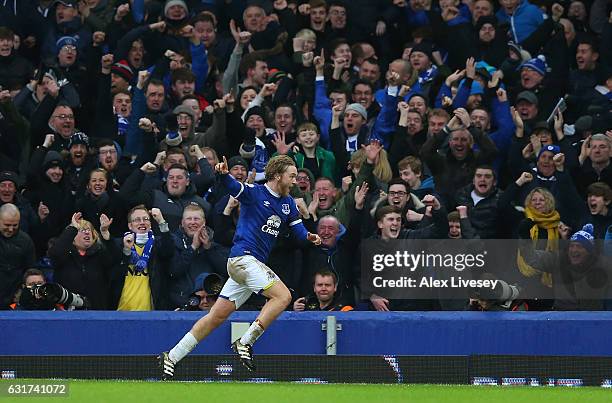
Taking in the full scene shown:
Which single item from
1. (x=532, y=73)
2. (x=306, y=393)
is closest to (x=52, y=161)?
(x=306, y=393)

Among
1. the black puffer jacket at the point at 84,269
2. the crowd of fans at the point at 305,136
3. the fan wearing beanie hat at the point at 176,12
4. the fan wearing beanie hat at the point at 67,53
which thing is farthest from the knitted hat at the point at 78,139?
the fan wearing beanie hat at the point at 176,12

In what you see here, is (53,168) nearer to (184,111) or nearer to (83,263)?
(184,111)

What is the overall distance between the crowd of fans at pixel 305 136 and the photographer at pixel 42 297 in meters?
0.05

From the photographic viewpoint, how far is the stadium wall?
1427 centimetres

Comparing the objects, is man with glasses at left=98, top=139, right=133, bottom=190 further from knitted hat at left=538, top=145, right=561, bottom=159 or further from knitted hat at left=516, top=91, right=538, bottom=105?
knitted hat at left=516, top=91, right=538, bottom=105

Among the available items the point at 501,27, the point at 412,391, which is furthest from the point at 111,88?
the point at 412,391

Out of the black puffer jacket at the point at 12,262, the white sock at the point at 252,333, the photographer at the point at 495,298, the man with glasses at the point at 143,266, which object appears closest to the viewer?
the white sock at the point at 252,333

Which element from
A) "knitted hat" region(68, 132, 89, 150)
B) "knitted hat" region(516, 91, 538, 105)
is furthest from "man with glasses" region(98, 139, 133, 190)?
"knitted hat" region(516, 91, 538, 105)

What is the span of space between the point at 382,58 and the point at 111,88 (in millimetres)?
3868

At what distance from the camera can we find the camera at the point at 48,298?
14633 millimetres

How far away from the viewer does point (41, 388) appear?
12.3 meters

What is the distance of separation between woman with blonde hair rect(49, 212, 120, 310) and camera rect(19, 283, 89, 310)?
17cm

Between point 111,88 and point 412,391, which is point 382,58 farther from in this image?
point 412,391

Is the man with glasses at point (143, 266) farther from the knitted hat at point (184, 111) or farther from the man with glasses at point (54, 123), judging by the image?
the man with glasses at point (54, 123)
